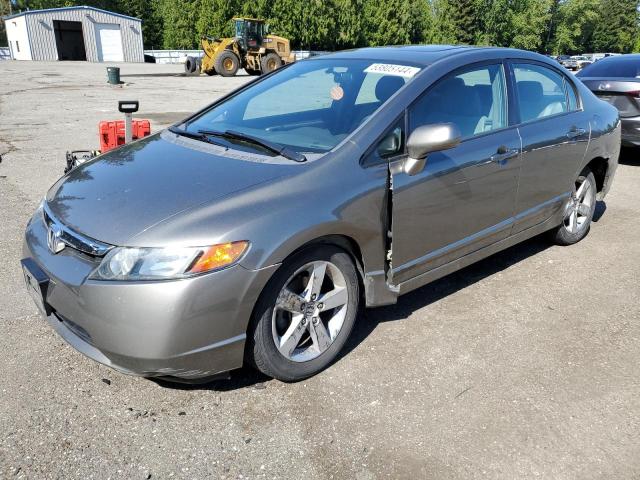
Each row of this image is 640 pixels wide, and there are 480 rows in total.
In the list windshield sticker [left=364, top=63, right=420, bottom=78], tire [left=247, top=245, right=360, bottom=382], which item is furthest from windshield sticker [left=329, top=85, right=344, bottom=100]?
tire [left=247, top=245, right=360, bottom=382]

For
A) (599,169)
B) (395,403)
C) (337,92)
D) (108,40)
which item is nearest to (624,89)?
(599,169)

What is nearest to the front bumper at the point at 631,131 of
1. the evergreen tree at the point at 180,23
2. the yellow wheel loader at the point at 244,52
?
the yellow wheel loader at the point at 244,52

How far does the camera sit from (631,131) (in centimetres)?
735

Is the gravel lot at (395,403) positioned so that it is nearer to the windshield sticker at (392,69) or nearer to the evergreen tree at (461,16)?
the windshield sticker at (392,69)

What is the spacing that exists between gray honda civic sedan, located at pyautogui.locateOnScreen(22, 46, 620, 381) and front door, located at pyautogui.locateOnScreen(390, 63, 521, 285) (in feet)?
0.04

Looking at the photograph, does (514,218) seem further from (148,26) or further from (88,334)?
(148,26)

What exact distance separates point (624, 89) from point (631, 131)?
0.58m

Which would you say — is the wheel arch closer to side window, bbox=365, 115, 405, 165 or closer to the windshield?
the windshield

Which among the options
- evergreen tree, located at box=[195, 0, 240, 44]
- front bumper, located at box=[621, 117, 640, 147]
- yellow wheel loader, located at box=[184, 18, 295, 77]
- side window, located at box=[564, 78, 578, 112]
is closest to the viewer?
side window, located at box=[564, 78, 578, 112]

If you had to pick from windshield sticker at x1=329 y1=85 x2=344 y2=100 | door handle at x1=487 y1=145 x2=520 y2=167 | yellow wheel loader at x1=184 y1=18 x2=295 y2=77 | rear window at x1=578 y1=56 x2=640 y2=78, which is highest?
windshield sticker at x1=329 y1=85 x2=344 y2=100

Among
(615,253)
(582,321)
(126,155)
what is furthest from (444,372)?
(615,253)

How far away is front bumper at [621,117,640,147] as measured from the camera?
7.30 meters

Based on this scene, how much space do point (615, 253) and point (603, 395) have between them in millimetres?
2303

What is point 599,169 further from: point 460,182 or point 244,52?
point 244,52
